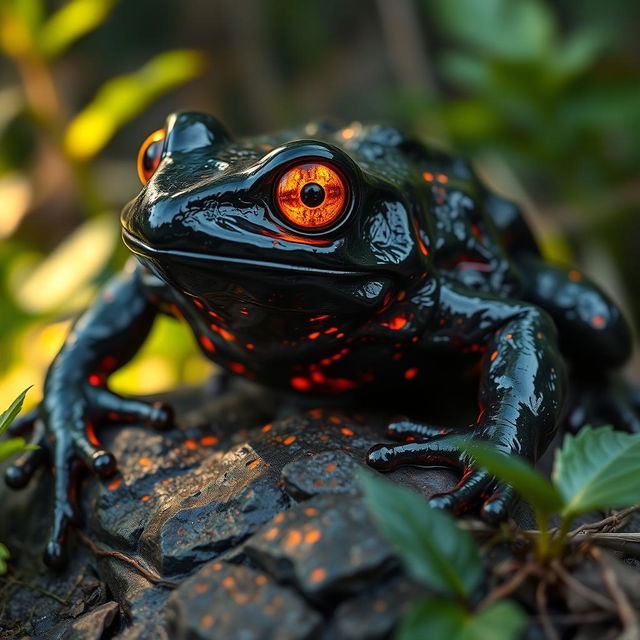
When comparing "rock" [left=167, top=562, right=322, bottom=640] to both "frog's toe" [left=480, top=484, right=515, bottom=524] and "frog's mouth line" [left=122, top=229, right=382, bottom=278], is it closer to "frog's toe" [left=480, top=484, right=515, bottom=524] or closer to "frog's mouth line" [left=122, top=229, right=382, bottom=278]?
"frog's toe" [left=480, top=484, right=515, bottom=524]

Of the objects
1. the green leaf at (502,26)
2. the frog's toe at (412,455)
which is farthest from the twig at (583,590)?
the green leaf at (502,26)

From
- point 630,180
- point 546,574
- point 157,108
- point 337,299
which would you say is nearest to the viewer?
point 546,574

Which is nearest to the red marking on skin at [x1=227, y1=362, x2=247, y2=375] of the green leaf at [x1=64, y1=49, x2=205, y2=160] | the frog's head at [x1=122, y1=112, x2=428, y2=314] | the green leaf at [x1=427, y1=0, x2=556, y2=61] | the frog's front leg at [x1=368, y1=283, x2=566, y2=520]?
the frog's head at [x1=122, y1=112, x2=428, y2=314]

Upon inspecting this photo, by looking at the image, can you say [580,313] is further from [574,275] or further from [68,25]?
[68,25]

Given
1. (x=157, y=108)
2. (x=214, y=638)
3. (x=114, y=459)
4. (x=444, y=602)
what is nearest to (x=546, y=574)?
(x=444, y=602)

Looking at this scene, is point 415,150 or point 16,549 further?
point 415,150

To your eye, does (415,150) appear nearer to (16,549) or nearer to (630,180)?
(16,549)

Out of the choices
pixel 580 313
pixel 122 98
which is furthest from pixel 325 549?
pixel 122 98
